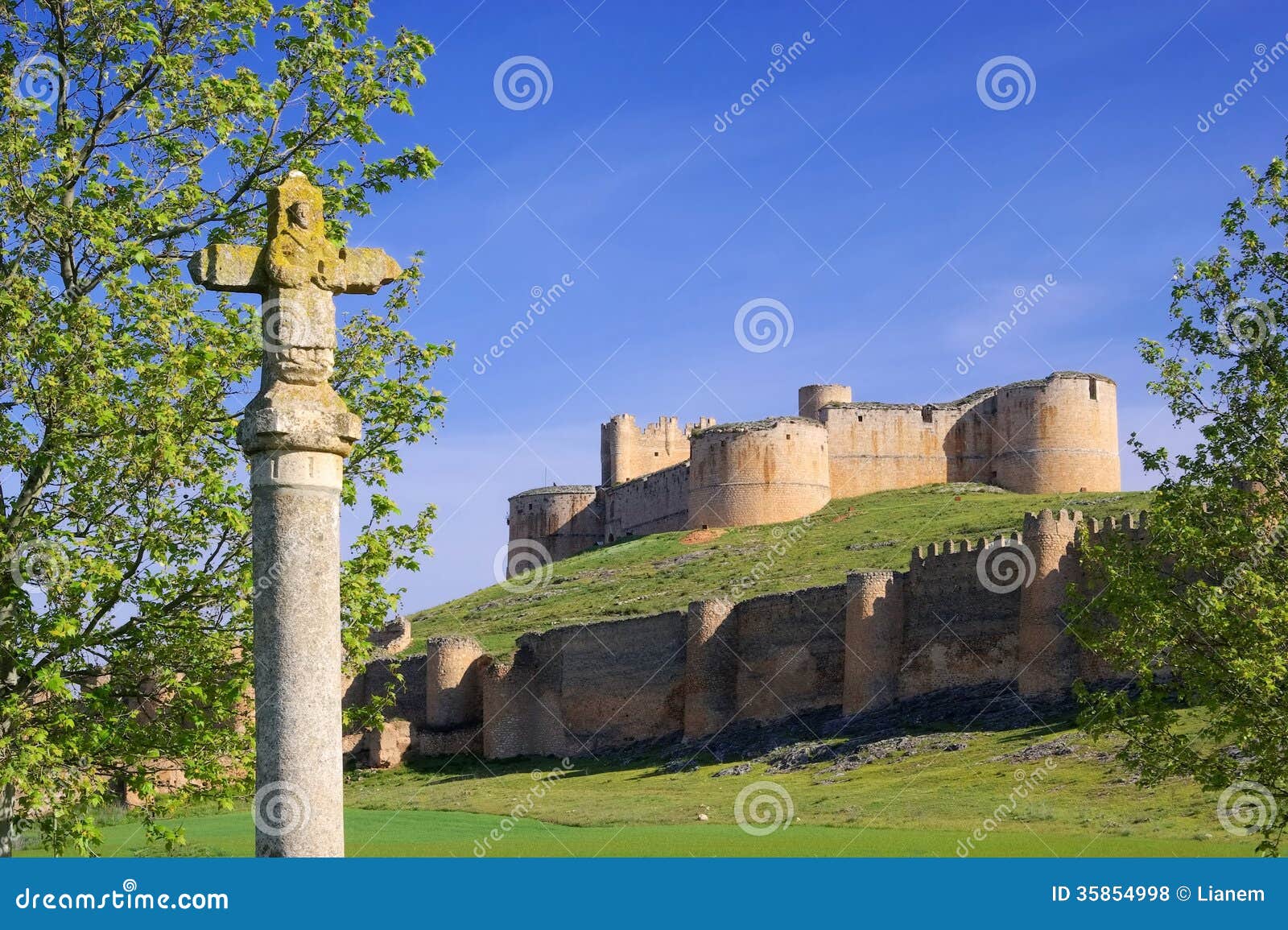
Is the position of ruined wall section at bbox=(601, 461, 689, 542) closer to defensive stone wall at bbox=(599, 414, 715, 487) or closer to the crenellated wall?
defensive stone wall at bbox=(599, 414, 715, 487)

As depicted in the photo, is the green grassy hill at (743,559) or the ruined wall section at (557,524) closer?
the green grassy hill at (743,559)

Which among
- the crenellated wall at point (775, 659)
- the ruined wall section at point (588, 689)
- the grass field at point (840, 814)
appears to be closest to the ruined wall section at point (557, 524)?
the crenellated wall at point (775, 659)

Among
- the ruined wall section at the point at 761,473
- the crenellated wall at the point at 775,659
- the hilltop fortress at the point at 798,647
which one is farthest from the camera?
the ruined wall section at the point at 761,473

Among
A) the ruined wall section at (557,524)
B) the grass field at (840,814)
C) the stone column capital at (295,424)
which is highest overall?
the ruined wall section at (557,524)

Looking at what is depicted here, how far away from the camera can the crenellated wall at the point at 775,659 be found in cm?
3731

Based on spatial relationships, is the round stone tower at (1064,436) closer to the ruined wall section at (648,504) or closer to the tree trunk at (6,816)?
the ruined wall section at (648,504)

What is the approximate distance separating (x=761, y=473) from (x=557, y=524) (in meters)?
19.8

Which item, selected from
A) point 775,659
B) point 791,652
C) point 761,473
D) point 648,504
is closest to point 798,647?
point 791,652

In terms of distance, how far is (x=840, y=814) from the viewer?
3008 cm

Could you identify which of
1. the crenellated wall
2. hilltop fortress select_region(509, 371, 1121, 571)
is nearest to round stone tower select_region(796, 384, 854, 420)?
hilltop fortress select_region(509, 371, 1121, 571)

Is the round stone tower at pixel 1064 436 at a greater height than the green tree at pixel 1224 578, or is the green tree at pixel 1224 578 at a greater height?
the round stone tower at pixel 1064 436

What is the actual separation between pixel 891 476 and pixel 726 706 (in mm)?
37992

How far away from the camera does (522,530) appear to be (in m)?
96.4

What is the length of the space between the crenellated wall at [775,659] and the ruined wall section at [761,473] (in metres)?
28.1
